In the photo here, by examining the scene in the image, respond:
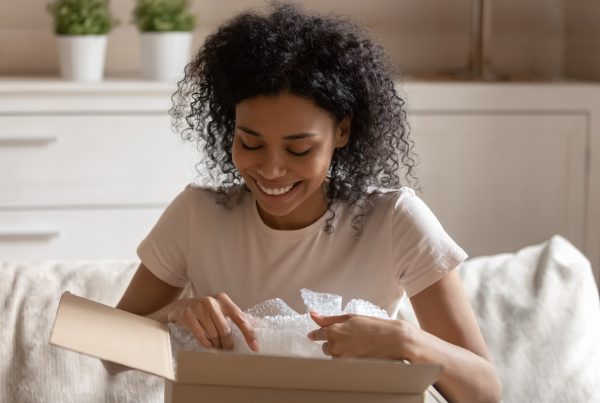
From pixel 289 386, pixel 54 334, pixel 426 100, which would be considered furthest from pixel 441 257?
pixel 426 100

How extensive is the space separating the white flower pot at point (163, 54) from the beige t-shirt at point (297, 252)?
1.44 m

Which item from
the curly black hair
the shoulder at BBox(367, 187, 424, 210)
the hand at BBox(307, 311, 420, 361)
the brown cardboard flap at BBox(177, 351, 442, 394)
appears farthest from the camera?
the shoulder at BBox(367, 187, 424, 210)

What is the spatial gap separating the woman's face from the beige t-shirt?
4.9 inches

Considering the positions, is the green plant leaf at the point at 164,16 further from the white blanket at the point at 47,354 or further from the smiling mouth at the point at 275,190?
the smiling mouth at the point at 275,190

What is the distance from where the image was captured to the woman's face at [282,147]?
1438 millimetres

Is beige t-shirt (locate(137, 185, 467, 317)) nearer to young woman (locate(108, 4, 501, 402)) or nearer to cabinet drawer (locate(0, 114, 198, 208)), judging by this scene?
young woman (locate(108, 4, 501, 402))

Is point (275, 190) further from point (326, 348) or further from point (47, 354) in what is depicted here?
point (47, 354)

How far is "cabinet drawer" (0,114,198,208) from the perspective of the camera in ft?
9.75

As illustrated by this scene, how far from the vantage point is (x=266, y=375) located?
1072 mm

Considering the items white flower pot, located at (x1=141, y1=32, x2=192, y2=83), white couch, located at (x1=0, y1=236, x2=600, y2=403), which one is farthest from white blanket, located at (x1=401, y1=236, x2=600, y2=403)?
white flower pot, located at (x1=141, y1=32, x2=192, y2=83)

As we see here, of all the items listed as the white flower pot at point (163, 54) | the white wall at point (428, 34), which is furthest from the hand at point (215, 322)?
the white wall at point (428, 34)

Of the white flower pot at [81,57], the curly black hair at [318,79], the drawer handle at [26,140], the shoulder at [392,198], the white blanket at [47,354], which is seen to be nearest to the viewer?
the curly black hair at [318,79]

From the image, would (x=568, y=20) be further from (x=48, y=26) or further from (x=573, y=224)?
(x=48, y=26)

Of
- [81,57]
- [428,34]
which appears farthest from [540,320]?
[428,34]
